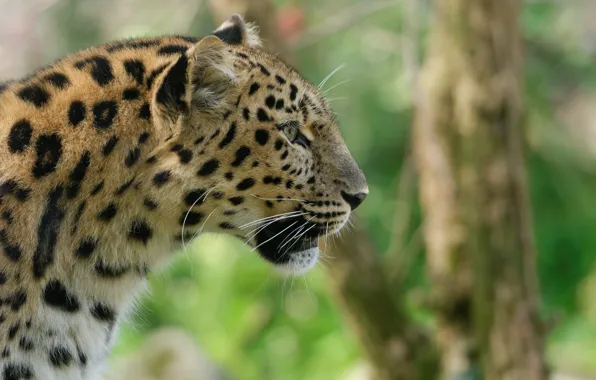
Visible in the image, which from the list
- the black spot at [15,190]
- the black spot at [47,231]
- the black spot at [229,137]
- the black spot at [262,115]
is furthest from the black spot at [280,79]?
the black spot at [15,190]

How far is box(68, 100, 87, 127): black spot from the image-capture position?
325cm

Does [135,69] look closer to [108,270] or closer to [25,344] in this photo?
[108,270]

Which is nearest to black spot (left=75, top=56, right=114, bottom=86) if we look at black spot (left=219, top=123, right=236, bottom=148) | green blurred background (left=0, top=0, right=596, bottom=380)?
black spot (left=219, top=123, right=236, bottom=148)

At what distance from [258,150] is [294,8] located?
153 inches

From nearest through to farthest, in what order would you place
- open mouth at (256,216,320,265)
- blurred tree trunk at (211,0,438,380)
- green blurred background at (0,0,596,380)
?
open mouth at (256,216,320,265) → blurred tree trunk at (211,0,438,380) → green blurred background at (0,0,596,380)

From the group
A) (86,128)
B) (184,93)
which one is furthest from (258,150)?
(86,128)

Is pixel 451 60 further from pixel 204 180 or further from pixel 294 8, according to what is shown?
pixel 204 180

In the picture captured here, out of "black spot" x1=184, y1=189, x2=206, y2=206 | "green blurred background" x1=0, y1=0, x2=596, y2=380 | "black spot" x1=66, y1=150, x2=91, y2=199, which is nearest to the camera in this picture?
"black spot" x1=66, y1=150, x2=91, y2=199

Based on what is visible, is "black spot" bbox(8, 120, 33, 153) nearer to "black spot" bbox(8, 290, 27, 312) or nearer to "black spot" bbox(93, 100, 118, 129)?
"black spot" bbox(93, 100, 118, 129)

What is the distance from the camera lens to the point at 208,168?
10.9 feet

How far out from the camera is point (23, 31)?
10.2 meters

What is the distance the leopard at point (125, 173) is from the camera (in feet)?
10.5

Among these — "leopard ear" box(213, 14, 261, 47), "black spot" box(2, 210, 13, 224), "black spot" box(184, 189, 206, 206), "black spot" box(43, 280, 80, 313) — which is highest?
"leopard ear" box(213, 14, 261, 47)

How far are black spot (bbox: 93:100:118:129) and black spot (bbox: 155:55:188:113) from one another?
0.69 feet
